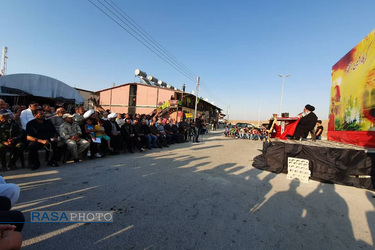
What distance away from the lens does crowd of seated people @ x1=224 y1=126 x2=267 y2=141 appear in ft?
52.8

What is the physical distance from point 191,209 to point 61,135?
172 inches

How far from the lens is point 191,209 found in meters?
2.60

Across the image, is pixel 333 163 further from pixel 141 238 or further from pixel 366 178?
pixel 141 238

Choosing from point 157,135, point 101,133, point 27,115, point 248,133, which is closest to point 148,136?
point 157,135

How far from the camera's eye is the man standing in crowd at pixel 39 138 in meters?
4.05

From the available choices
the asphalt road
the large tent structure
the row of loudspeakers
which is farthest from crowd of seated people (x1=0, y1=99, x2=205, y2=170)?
the row of loudspeakers

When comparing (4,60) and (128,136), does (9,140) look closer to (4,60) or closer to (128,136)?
(128,136)

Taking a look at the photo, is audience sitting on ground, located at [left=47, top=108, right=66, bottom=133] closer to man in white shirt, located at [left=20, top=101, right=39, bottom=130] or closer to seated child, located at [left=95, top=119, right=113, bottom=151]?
man in white shirt, located at [left=20, top=101, right=39, bottom=130]

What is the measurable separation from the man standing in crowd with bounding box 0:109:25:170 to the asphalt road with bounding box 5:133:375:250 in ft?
1.39

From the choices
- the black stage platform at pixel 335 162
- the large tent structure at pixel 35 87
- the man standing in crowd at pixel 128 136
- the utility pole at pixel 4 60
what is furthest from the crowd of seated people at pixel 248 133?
the utility pole at pixel 4 60

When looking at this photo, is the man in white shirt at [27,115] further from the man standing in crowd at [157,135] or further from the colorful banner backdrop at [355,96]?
the colorful banner backdrop at [355,96]

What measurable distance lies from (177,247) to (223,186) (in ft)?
6.81

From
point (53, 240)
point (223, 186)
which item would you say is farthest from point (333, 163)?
point (53, 240)

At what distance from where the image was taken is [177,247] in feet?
5.86
